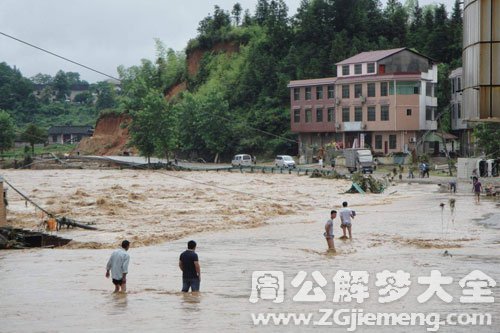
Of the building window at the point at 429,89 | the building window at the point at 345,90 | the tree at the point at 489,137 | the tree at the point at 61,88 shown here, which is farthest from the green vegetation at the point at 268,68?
the tree at the point at 61,88

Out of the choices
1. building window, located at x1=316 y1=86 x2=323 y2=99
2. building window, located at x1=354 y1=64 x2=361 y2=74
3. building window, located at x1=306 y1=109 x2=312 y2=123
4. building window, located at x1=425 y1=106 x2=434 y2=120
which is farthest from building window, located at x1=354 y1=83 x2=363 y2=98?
building window, located at x1=306 y1=109 x2=312 y2=123

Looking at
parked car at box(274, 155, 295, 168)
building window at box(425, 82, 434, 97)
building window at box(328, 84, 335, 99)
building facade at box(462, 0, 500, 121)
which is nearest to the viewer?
building facade at box(462, 0, 500, 121)

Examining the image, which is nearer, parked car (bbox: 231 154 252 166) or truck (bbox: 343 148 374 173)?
truck (bbox: 343 148 374 173)

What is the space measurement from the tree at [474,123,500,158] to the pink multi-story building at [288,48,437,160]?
15038 mm

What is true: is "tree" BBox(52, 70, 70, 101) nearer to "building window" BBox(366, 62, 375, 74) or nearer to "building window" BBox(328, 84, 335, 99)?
"building window" BBox(328, 84, 335, 99)

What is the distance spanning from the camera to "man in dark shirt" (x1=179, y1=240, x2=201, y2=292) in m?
17.8

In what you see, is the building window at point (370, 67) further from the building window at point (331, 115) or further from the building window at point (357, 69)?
the building window at point (331, 115)

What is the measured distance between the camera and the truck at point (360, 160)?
225 feet

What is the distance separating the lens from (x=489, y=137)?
196 feet

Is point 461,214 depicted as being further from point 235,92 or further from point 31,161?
point 31,161

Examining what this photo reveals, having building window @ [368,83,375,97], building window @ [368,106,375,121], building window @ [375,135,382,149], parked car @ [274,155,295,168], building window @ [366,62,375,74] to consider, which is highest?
building window @ [366,62,375,74]

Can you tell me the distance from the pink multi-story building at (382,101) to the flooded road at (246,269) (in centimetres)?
3206

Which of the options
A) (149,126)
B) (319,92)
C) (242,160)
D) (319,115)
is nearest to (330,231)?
(242,160)

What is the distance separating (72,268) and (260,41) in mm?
77473
